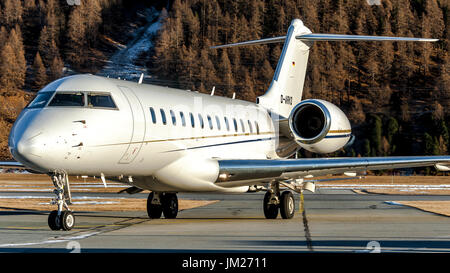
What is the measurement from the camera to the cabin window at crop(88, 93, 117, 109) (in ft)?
50.2

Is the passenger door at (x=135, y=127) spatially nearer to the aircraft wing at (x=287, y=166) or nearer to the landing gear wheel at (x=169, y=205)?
the aircraft wing at (x=287, y=166)

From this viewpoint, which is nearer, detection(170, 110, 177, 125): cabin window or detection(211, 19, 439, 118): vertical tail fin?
detection(170, 110, 177, 125): cabin window

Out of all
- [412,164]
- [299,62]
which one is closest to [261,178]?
[412,164]

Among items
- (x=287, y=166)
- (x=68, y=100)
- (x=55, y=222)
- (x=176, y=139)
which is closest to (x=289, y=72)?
(x=287, y=166)

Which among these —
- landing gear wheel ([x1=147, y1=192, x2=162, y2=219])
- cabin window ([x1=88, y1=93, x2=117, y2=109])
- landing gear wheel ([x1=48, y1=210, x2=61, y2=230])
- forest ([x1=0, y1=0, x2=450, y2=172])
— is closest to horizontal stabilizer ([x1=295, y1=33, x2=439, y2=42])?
landing gear wheel ([x1=147, y1=192, x2=162, y2=219])

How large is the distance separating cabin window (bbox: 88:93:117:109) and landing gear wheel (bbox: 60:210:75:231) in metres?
2.38

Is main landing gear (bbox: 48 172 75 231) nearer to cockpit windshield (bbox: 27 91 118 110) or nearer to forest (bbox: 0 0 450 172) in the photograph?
cockpit windshield (bbox: 27 91 118 110)

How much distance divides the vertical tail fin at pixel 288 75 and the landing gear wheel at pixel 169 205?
16.0 ft

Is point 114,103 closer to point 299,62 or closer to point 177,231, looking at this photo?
point 177,231

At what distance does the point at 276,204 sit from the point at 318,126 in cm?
261

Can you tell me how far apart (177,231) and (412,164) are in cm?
685

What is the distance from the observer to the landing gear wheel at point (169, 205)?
2053 cm

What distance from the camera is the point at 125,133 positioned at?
15562mm

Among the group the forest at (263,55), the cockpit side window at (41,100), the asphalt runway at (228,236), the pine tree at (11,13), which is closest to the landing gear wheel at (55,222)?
the asphalt runway at (228,236)
